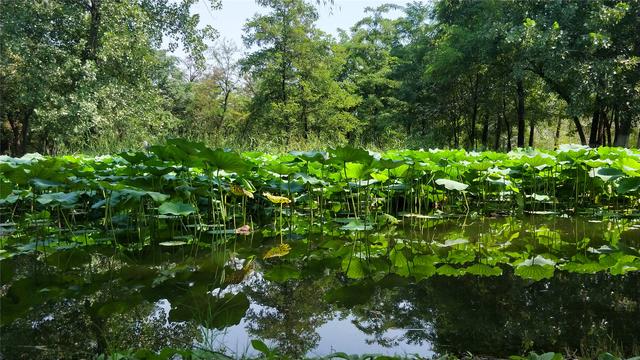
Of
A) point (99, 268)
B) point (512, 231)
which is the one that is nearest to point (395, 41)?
point (512, 231)

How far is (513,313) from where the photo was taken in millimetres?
1829

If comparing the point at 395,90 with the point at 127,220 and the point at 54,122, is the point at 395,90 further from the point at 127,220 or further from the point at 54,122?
the point at 127,220

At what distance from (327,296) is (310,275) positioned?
383 millimetres

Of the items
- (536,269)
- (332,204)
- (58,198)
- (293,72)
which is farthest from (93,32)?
(536,269)

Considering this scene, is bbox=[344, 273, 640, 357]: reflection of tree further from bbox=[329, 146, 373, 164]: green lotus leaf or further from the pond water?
bbox=[329, 146, 373, 164]: green lotus leaf

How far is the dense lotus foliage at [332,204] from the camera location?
9.11 ft

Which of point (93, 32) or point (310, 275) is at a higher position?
point (93, 32)

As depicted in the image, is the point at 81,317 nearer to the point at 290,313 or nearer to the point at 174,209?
the point at 290,313

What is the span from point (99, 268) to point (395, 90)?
22.3 m

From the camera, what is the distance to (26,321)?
176 centimetres

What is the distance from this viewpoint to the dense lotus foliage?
2.78 metres

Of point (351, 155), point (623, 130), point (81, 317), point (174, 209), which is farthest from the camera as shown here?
point (623, 130)

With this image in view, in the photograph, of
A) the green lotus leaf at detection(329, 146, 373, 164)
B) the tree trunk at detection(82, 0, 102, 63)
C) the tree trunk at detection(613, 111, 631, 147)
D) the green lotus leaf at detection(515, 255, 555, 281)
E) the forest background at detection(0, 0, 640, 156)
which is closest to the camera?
the green lotus leaf at detection(515, 255, 555, 281)

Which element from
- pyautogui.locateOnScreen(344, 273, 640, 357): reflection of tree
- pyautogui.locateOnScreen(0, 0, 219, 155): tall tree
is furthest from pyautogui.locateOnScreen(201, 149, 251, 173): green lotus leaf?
pyautogui.locateOnScreen(0, 0, 219, 155): tall tree
